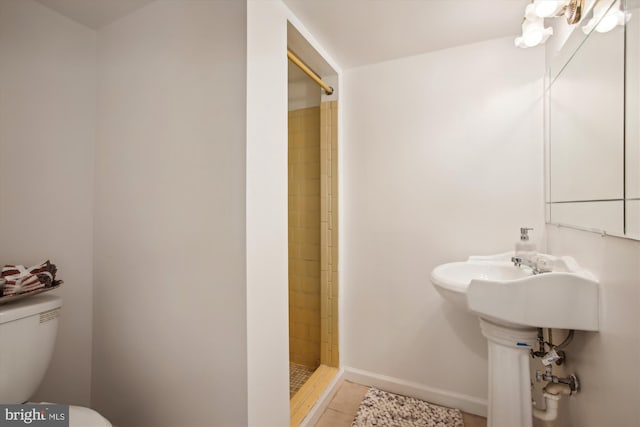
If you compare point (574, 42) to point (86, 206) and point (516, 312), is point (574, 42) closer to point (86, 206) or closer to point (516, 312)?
point (516, 312)

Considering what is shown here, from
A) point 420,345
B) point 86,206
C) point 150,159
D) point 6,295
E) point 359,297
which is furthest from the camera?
point 359,297

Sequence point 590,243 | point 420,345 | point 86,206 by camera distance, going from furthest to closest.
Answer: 1. point 420,345
2. point 86,206
3. point 590,243

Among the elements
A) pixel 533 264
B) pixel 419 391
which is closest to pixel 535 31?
pixel 533 264

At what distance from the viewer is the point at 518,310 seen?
1.03 meters

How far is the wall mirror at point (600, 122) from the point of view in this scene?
73cm

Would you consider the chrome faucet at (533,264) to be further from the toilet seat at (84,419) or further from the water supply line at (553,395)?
the toilet seat at (84,419)

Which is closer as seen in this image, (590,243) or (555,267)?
(590,243)

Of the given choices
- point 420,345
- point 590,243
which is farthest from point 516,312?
point 420,345

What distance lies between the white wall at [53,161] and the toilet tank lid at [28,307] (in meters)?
0.27

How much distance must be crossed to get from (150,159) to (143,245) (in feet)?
1.36

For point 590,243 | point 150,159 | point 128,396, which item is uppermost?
point 150,159

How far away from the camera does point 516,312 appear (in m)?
1.03

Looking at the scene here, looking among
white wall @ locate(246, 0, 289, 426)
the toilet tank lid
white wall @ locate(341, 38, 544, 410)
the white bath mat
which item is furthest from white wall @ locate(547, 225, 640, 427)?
the toilet tank lid

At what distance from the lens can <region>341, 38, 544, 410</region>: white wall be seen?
159cm
